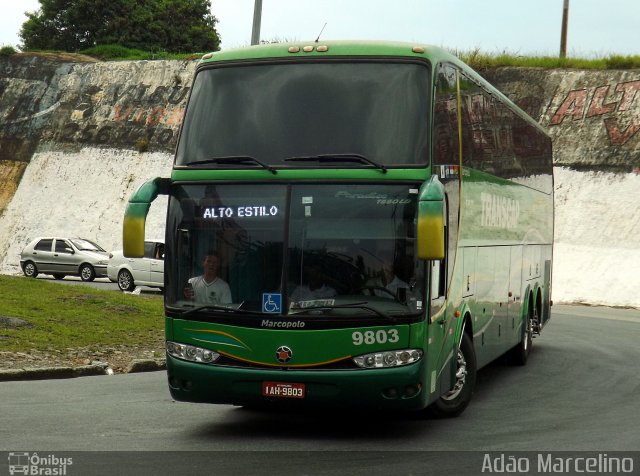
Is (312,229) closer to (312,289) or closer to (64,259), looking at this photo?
(312,289)

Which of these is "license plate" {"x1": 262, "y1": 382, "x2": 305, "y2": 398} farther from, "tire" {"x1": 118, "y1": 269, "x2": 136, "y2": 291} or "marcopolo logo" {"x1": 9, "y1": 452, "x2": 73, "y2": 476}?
"tire" {"x1": 118, "y1": 269, "x2": 136, "y2": 291}

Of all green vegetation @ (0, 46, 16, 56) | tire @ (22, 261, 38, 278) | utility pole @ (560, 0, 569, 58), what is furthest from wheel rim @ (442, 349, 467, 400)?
green vegetation @ (0, 46, 16, 56)

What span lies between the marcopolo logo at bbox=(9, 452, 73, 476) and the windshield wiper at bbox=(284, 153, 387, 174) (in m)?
3.20

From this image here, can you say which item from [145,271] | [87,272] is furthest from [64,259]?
[145,271]

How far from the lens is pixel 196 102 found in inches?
405

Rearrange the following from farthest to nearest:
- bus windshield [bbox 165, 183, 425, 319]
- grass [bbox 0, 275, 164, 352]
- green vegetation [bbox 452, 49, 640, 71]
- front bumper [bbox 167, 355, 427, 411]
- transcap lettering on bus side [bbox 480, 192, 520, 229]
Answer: green vegetation [bbox 452, 49, 640, 71], grass [bbox 0, 275, 164, 352], transcap lettering on bus side [bbox 480, 192, 520, 229], bus windshield [bbox 165, 183, 425, 319], front bumper [bbox 167, 355, 427, 411]

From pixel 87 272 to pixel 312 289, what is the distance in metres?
29.2

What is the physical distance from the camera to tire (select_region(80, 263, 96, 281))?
37.6 metres

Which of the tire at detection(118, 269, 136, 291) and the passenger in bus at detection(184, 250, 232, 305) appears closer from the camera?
the passenger in bus at detection(184, 250, 232, 305)

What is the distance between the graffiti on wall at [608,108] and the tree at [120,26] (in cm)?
3810

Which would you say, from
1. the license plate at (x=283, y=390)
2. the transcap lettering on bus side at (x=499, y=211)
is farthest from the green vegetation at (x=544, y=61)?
the license plate at (x=283, y=390)

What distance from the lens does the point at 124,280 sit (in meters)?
33.2

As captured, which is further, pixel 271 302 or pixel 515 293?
pixel 515 293

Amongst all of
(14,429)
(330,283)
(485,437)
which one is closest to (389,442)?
(485,437)
